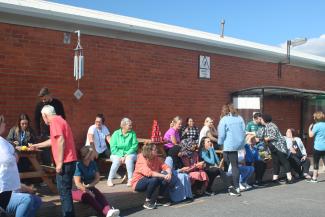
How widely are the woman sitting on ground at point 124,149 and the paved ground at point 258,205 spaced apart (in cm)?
125

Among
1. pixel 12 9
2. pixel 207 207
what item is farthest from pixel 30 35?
pixel 207 207

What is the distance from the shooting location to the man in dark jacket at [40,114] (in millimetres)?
7722

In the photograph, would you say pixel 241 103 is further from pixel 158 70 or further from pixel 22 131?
pixel 22 131

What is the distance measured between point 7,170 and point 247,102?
8601mm

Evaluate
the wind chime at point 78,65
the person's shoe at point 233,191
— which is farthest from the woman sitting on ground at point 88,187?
the person's shoe at point 233,191

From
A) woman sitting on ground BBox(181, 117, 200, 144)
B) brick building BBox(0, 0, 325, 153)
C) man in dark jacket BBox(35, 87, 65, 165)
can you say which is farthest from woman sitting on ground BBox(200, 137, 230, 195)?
man in dark jacket BBox(35, 87, 65, 165)

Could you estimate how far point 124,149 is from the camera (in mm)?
8586

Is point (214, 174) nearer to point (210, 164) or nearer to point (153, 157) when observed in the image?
point (210, 164)

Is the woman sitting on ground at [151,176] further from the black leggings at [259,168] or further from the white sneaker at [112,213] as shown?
the black leggings at [259,168]

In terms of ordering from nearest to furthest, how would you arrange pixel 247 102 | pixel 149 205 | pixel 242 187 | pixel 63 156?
pixel 63 156 → pixel 149 205 → pixel 242 187 → pixel 247 102

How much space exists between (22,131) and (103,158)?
2.06m

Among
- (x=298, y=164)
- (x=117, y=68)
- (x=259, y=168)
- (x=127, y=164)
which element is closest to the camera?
(x=127, y=164)

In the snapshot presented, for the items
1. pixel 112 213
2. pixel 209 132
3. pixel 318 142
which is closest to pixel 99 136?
pixel 112 213

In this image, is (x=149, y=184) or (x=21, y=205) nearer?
(x=21, y=205)
